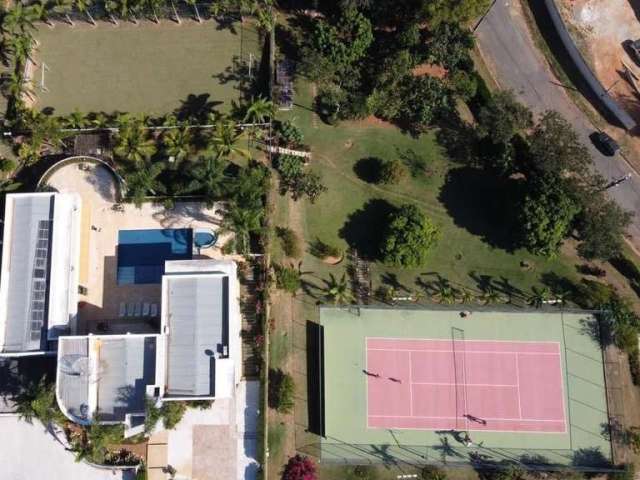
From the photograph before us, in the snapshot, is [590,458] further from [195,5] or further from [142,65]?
[195,5]

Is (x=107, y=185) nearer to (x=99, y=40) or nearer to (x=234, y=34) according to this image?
(x=99, y=40)

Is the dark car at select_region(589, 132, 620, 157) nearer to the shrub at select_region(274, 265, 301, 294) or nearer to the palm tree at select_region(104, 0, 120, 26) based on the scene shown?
the shrub at select_region(274, 265, 301, 294)

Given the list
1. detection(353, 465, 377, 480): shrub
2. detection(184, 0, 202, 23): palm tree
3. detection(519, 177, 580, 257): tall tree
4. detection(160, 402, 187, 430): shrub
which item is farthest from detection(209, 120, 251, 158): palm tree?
detection(353, 465, 377, 480): shrub

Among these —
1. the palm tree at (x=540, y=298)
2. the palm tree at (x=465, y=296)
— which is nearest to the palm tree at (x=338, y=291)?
the palm tree at (x=465, y=296)

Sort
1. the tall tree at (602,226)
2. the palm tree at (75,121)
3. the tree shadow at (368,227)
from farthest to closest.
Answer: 1. the palm tree at (75,121)
2. the tree shadow at (368,227)
3. the tall tree at (602,226)

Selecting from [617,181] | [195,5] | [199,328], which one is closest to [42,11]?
[195,5]

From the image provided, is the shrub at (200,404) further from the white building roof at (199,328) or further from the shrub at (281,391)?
the shrub at (281,391)

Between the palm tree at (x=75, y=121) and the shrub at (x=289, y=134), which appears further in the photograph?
the shrub at (x=289, y=134)
